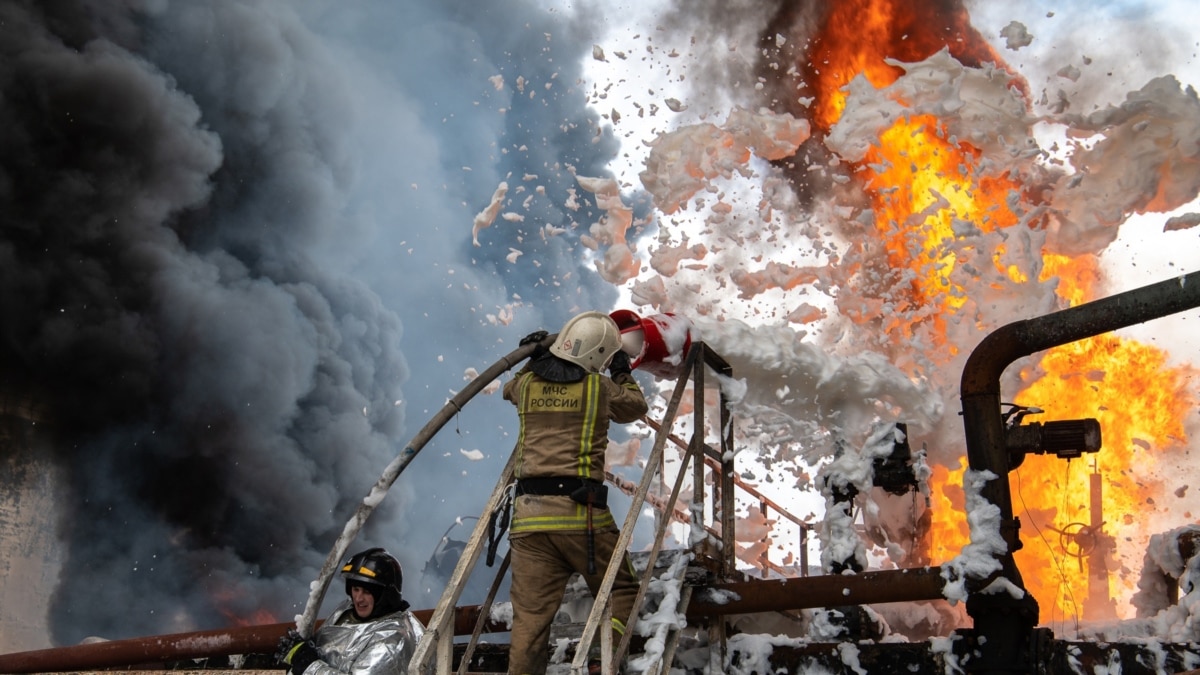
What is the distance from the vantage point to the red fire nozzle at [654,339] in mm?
5430

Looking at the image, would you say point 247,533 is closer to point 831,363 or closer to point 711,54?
point 711,54

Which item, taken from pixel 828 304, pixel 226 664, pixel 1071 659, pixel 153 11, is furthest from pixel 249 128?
pixel 1071 659

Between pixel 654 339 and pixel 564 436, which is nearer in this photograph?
pixel 564 436

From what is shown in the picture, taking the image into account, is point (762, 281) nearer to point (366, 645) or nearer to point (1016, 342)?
point (1016, 342)

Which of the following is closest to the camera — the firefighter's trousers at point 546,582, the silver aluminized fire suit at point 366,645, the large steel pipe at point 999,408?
the silver aluminized fire suit at point 366,645

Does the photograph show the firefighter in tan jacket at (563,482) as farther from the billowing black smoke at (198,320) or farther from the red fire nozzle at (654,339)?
the billowing black smoke at (198,320)

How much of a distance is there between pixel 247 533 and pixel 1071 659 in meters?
18.1

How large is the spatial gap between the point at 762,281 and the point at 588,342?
17.2ft

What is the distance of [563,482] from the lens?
4.48 metres

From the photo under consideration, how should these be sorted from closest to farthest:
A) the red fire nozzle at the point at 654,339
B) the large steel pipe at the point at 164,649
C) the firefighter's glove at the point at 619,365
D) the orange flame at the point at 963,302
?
the firefighter's glove at the point at 619,365
the red fire nozzle at the point at 654,339
the large steel pipe at the point at 164,649
the orange flame at the point at 963,302

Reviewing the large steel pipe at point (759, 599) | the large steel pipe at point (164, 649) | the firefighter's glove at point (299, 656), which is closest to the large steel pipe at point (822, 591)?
the large steel pipe at point (759, 599)

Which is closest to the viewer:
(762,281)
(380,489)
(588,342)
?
(380,489)

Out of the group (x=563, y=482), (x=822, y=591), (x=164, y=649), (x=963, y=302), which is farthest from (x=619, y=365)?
(x=963, y=302)

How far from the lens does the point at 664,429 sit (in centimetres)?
494
